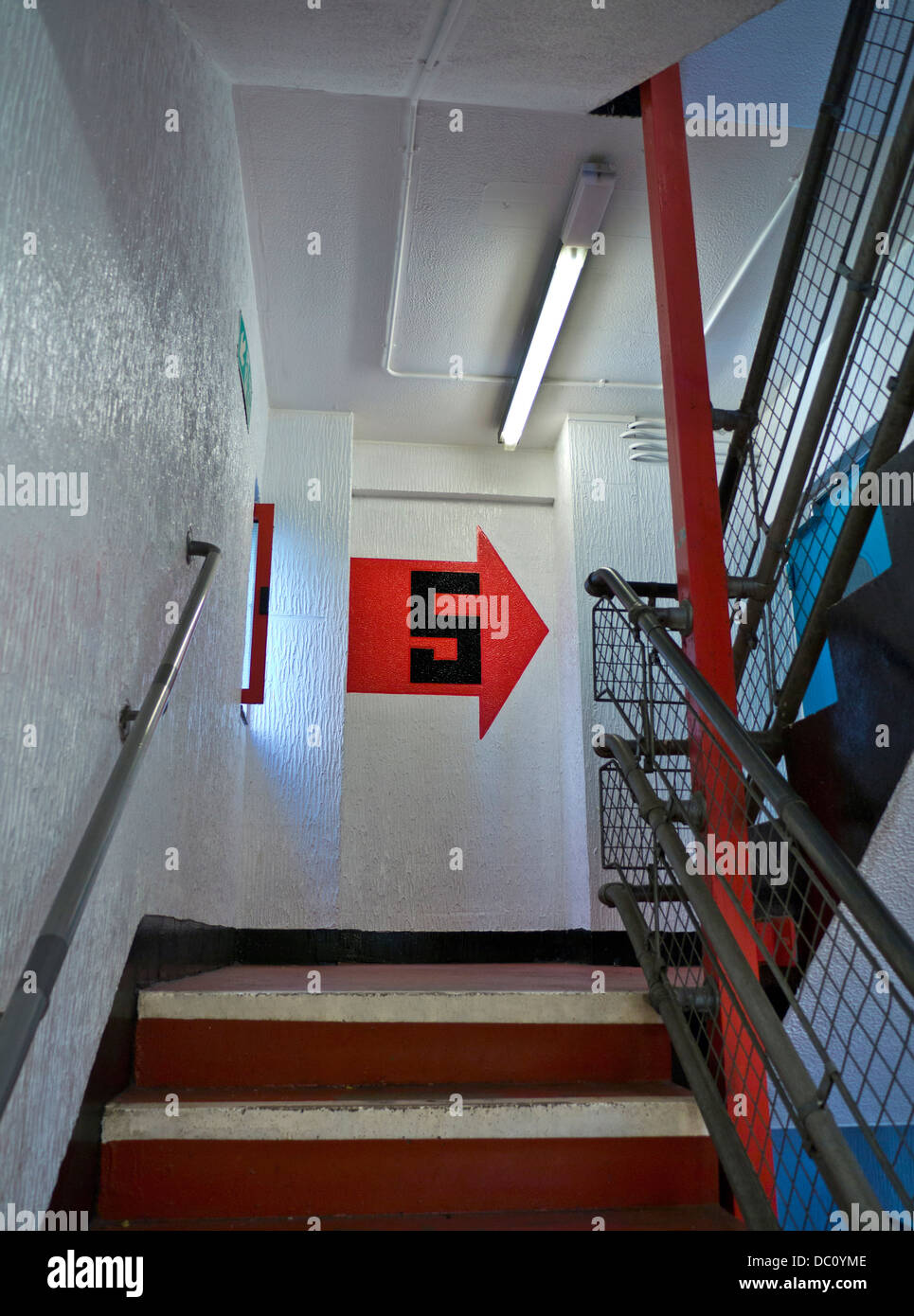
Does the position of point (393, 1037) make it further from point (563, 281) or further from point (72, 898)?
point (563, 281)

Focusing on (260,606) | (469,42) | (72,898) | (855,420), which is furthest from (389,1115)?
(855,420)

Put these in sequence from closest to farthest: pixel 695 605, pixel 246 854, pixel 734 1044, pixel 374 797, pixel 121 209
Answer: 1. pixel 121 209
2. pixel 734 1044
3. pixel 695 605
4. pixel 246 854
5. pixel 374 797

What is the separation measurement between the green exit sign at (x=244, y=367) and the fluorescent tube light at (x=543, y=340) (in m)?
1.28

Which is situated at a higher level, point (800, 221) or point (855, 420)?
point (800, 221)

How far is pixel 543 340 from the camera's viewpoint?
4504 mm

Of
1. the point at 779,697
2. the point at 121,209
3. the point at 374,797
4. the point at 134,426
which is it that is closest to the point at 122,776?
the point at 134,426

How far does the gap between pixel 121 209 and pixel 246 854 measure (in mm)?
3273

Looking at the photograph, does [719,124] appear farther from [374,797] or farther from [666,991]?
[374,797]

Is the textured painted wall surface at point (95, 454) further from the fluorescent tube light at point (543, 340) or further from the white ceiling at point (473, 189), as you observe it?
the fluorescent tube light at point (543, 340)

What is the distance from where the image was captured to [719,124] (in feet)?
11.5

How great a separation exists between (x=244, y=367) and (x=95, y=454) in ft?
7.72

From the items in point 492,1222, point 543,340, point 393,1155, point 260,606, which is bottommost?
point 492,1222

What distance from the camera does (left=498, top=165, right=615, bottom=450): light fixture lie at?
3670mm

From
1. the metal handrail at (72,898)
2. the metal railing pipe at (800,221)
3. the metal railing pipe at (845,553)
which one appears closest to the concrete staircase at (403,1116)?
the metal handrail at (72,898)
